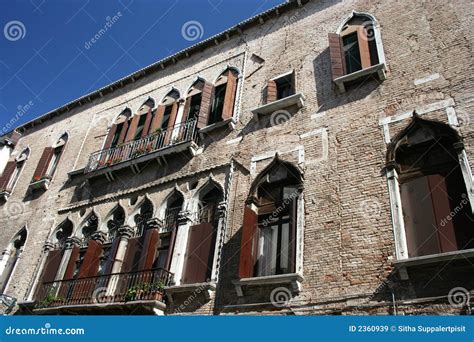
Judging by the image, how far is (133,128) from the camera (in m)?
13.8

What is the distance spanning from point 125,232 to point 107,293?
1603 mm

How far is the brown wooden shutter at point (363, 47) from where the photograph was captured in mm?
9690

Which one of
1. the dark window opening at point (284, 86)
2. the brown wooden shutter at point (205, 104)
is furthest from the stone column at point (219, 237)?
the dark window opening at point (284, 86)

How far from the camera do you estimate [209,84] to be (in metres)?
12.7

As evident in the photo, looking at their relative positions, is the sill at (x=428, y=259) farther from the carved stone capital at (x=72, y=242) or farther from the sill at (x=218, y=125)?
the carved stone capital at (x=72, y=242)

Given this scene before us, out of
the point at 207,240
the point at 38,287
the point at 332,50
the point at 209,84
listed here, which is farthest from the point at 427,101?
the point at 38,287

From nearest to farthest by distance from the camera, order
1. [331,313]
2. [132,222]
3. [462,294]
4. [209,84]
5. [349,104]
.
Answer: [462,294], [331,313], [349,104], [132,222], [209,84]

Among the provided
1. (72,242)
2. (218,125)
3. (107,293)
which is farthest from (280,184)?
(72,242)

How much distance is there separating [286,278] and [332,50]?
587 centimetres

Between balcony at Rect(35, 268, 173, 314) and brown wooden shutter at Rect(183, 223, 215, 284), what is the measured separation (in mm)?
459

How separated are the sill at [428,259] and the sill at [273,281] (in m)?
1.71

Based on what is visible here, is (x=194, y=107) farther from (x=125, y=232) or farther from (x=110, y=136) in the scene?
(x=125, y=232)

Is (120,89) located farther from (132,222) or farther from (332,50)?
(332,50)

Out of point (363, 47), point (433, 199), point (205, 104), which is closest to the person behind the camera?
point (433, 199)
